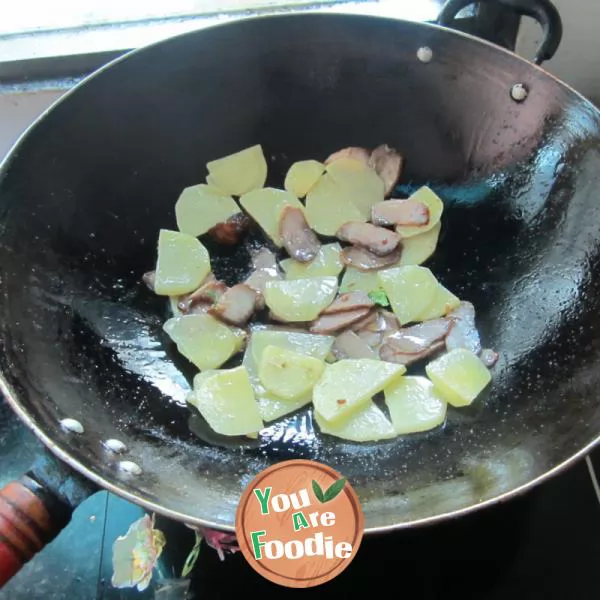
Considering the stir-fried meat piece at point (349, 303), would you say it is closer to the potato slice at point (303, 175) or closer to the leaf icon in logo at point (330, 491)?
the potato slice at point (303, 175)

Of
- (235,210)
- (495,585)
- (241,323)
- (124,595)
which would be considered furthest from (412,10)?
(124,595)

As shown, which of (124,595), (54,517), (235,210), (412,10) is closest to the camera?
(54,517)

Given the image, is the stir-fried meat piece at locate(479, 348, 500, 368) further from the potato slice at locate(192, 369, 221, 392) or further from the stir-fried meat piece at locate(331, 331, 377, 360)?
the potato slice at locate(192, 369, 221, 392)

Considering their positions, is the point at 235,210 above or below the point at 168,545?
above

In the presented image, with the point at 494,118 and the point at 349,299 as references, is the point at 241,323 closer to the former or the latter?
the point at 349,299

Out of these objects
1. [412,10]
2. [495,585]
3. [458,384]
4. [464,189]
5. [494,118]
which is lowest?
[495,585]

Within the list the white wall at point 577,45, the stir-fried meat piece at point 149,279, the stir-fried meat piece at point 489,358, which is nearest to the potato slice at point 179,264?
the stir-fried meat piece at point 149,279

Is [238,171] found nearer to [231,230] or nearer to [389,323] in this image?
[231,230]
